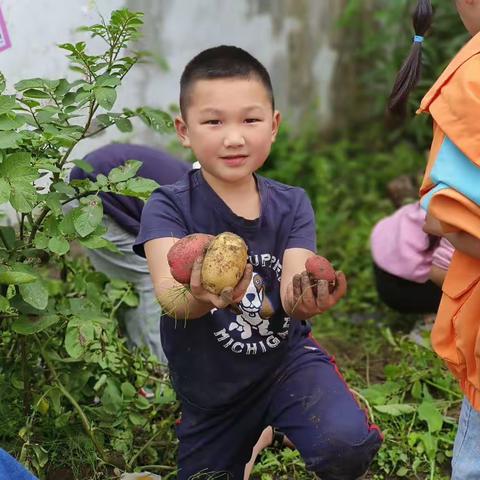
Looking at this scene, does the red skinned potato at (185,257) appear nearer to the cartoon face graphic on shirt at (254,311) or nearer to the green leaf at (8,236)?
the cartoon face graphic on shirt at (254,311)


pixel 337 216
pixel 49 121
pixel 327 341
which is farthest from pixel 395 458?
pixel 337 216


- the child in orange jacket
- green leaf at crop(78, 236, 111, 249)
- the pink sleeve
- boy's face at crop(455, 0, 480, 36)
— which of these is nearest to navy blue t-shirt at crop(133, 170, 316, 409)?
green leaf at crop(78, 236, 111, 249)

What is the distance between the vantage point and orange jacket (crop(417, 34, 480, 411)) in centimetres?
193

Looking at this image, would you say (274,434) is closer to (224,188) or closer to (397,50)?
(224,188)

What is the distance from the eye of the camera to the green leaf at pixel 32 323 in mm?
2375

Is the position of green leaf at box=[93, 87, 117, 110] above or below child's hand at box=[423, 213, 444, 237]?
above

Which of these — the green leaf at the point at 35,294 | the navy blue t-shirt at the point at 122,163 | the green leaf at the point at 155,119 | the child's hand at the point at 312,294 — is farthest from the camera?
the navy blue t-shirt at the point at 122,163

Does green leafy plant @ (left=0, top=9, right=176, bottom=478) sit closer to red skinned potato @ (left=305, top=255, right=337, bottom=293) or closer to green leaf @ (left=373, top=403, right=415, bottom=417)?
red skinned potato @ (left=305, top=255, right=337, bottom=293)

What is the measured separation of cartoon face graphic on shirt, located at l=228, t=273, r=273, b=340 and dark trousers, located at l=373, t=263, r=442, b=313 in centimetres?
146

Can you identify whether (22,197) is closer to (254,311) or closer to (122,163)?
(254,311)

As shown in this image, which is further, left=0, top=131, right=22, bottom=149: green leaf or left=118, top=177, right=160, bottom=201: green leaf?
left=118, top=177, right=160, bottom=201: green leaf

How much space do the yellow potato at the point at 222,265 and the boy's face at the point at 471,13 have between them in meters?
0.79

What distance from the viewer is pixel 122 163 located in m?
3.38

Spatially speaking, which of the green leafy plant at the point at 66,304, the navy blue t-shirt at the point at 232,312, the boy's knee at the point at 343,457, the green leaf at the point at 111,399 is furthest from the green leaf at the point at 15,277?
the boy's knee at the point at 343,457
